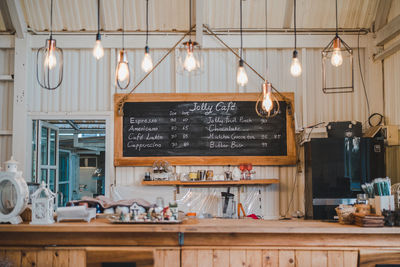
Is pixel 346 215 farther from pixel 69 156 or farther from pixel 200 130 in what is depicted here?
pixel 69 156

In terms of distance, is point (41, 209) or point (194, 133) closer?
point (41, 209)

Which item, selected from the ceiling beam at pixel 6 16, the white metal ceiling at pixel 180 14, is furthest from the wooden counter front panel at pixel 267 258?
the ceiling beam at pixel 6 16

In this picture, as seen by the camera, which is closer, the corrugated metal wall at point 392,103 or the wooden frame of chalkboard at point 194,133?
the corrugated metal wall at point 392,103

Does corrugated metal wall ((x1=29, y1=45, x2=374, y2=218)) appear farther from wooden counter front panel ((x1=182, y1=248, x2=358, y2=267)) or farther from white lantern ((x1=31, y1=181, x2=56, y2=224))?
wooden counter front panel ((x1=182, y1=248, x2=358, y2=267))

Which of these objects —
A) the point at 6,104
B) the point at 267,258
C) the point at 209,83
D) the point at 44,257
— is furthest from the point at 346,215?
the point at 6,104

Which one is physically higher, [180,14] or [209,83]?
[180,14]

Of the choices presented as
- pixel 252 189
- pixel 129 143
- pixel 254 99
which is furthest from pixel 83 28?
pixel 252 189

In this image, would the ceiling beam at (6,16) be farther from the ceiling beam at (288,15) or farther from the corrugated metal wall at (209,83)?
the ceiling beam at (288,15)

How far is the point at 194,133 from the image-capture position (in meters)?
5.53

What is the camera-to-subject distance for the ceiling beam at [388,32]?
16.1 ft

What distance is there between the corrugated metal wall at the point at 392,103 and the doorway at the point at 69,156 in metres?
3.83

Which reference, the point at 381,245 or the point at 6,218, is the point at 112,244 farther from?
the point at 381,245

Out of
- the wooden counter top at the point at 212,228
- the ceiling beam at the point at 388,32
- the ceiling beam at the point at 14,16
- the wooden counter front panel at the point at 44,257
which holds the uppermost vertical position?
the ceiling beam at the point at 14,16

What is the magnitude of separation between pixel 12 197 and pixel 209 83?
3.15 metres
